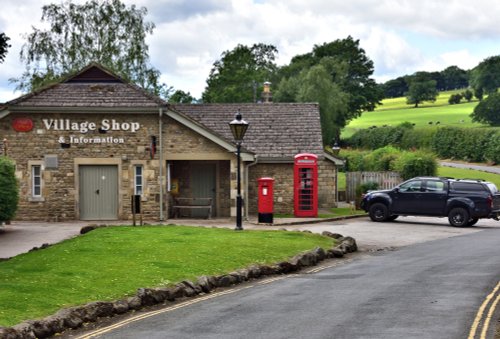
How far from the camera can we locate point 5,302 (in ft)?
42.5

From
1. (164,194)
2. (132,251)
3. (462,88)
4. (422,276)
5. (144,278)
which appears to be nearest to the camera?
(144,278)

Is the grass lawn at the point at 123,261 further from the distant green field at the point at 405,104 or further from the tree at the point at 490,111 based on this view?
the distant green field at the point at 405,104

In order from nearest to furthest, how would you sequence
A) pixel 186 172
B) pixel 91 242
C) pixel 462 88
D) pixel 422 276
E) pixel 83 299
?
pixel 83 299 → pixel 422 276 → pixel 91 242 → pixel 186 172 → pixel 462 88

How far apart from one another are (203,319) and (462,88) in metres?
174

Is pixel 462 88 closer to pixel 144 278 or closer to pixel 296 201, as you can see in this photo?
pixel 296 201

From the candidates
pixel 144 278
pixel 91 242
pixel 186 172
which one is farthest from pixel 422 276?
pixel 186 172

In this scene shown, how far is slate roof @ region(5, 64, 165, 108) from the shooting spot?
106 feet

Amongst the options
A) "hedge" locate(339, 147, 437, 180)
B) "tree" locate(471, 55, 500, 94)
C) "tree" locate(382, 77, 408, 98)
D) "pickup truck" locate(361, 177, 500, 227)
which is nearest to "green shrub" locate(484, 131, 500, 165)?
"hedge" locate(339, 147, 437, 180)

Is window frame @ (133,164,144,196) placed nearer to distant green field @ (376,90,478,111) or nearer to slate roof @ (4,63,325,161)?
slate roof @ (4,63,325,161)

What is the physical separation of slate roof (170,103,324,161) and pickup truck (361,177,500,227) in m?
5.28

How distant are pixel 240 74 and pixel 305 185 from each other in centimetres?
6897

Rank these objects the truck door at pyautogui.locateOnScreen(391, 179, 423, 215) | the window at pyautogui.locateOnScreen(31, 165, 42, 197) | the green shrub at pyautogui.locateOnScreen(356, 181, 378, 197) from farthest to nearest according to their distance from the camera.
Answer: the green shrub at pyautogui.locateOnScreen(356, 181, 378, 197) < the window at pyautogui.locateOnScreen(31, 165, 42, 197) < the truck door at pyautogui.locateOnScreen(391, 179, 423, 215)

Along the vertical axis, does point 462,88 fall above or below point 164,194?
above

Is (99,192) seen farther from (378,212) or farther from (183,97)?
(183,97)
